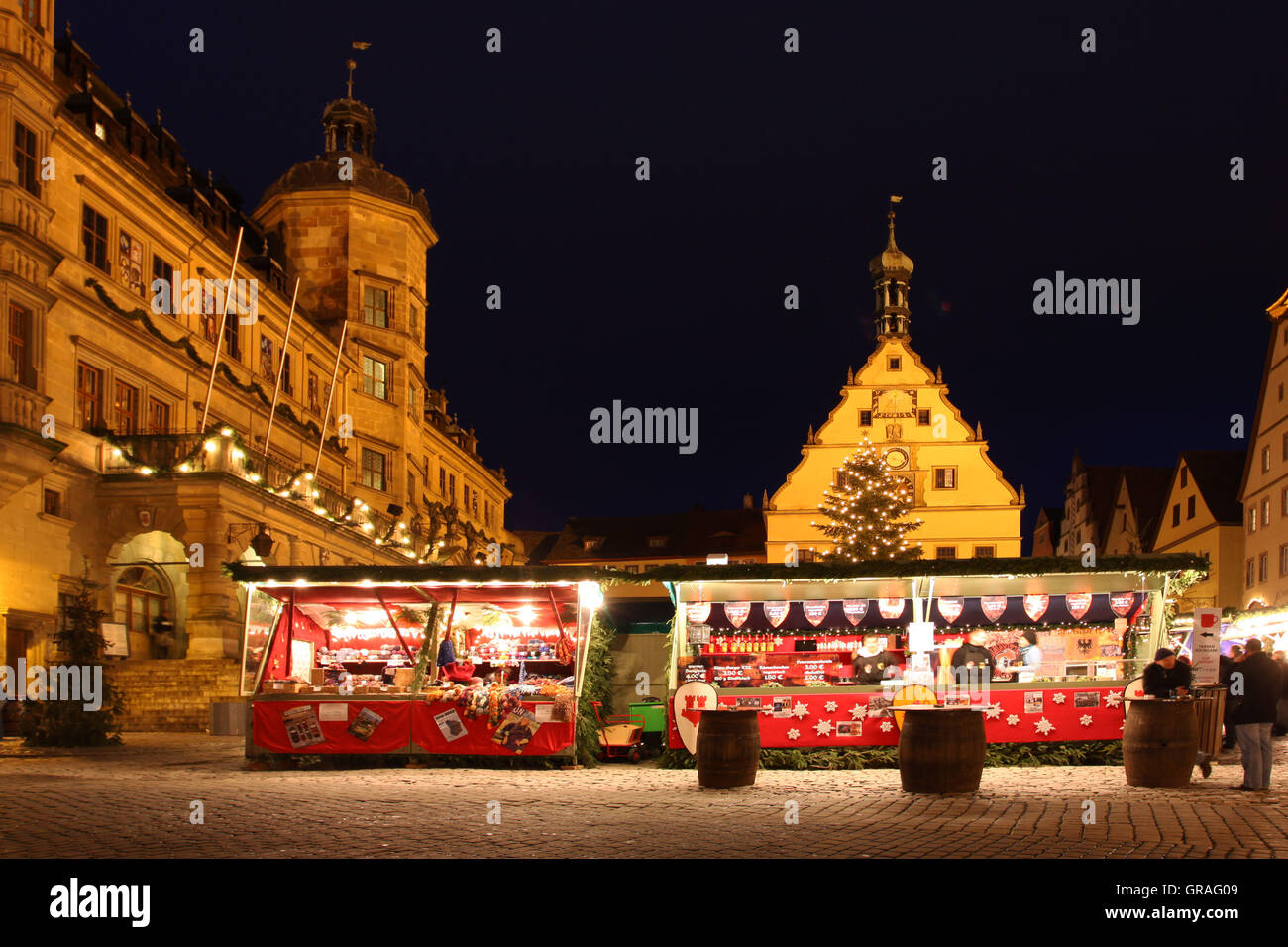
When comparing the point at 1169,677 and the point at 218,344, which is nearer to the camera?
the point at 1169,677

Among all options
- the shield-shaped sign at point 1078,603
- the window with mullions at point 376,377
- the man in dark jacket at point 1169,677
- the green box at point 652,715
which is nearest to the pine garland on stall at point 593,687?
the green box at point 652,715

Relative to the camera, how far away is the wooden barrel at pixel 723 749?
1558cm

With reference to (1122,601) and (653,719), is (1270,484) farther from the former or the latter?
(653,719)

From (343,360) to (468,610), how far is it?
2695 centimetres

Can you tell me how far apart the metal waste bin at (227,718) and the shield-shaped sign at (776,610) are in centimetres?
1187

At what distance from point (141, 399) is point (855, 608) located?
1902 centimetres

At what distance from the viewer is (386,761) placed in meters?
19.9

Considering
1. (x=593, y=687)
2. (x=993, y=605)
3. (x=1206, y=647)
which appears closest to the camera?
(x=1206, y=647)

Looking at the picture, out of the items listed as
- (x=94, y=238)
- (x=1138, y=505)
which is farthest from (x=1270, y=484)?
(x=94, y=238)

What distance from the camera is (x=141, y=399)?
31.9 metres

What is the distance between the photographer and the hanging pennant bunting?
2059 cm

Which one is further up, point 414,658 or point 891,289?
point 891,289

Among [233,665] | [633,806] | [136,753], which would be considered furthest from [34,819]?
[233,665]
